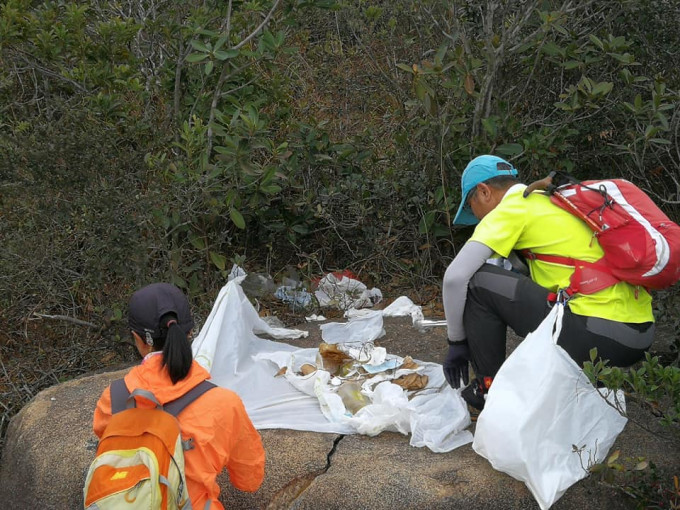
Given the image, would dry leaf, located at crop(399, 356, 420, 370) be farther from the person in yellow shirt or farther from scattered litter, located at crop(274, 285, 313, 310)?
scattered litter, located at crop(274, 285, 313, 310)

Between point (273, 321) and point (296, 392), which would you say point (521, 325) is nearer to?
point (296, 392)

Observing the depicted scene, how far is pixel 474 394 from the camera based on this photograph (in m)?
3.27

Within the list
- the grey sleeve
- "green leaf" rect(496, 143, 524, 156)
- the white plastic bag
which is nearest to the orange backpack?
the white plastic bag

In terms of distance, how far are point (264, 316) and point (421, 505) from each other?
219 cm

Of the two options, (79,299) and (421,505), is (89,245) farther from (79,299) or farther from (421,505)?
(421,505)

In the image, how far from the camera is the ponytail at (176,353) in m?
2.27

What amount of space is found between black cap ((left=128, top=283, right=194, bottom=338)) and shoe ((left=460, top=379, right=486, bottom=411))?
134cm

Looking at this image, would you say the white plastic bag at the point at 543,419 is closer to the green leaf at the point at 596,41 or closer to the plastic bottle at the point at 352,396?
the plastic bottle at the point at 352,396

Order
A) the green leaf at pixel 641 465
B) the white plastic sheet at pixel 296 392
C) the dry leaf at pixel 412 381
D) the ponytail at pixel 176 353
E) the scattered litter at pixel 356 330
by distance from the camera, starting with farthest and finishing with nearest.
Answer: the scattered litter at pixel 356 330
the dry leaf at pixel 412 381
the white plastic sheet at pixel 296 392
the green leaf at pixel 641 465
the ponytail at pixel 176 353

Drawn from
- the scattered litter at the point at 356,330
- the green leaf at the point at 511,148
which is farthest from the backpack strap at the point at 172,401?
the green leaf at the point at 511,148

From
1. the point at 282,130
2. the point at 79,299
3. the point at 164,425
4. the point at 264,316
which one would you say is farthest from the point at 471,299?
the point at 282,130

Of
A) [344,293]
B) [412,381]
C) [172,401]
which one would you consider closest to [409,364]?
[412,381]

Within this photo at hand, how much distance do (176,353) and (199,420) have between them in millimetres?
204

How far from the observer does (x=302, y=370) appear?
377 cm
